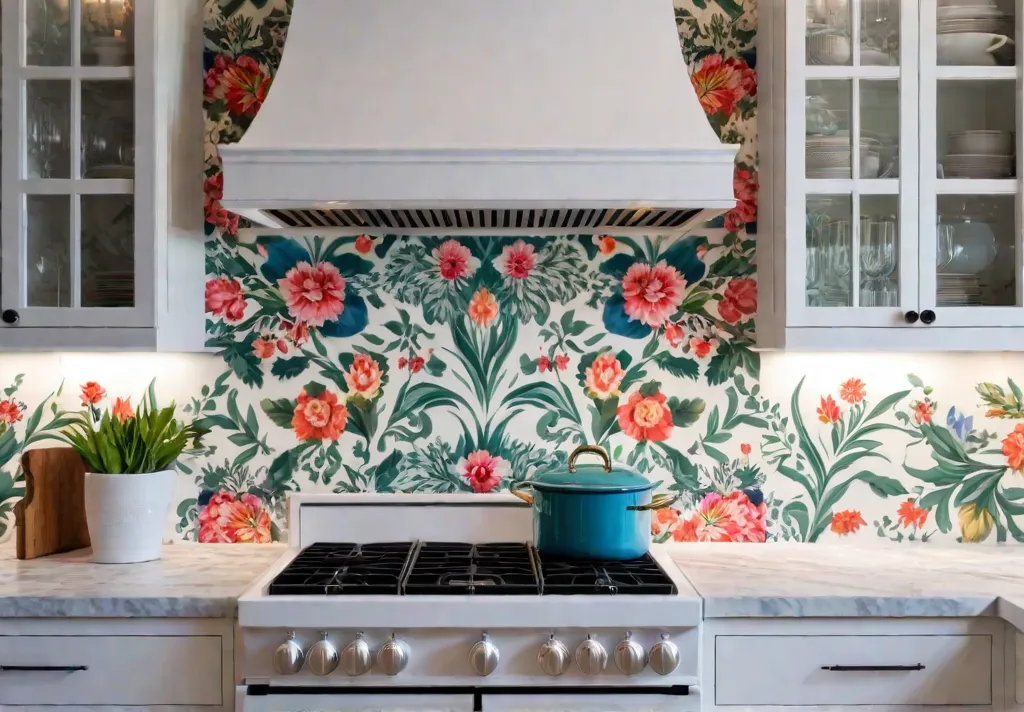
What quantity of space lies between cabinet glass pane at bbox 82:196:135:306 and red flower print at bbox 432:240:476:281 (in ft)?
2.34

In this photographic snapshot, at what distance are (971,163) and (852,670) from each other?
1.11 m

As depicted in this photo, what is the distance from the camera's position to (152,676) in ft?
5.84

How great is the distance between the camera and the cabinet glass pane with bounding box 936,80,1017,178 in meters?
2.07

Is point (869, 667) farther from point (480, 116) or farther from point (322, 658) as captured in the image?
point (480, 116)

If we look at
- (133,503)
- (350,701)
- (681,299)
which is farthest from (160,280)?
(681,299)

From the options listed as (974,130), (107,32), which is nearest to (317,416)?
(107,32)

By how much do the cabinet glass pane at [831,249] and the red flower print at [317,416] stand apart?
116 centimetres

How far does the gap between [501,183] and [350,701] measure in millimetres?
1035

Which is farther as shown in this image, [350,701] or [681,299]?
[681,299]

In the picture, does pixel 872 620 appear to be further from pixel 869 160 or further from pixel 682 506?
pixel 869 160

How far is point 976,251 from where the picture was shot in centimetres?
208

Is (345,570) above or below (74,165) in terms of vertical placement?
below

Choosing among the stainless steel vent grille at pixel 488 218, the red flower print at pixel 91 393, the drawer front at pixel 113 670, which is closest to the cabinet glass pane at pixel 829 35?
the stainless steel vent grille at pixel 488 218

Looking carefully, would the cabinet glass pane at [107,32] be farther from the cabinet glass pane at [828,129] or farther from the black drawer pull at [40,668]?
the cabinet glass pane at [828,129]
